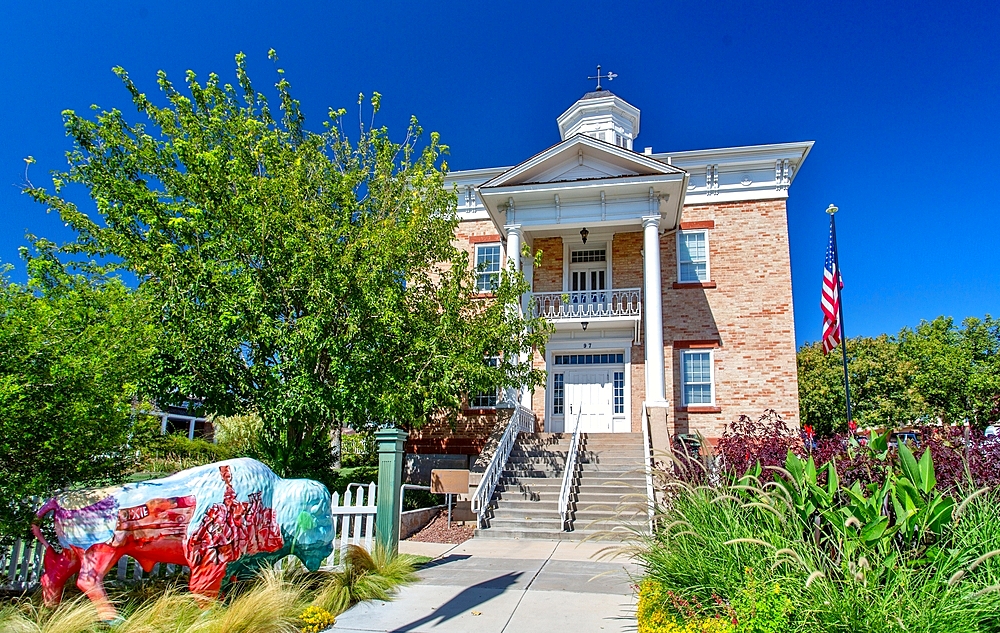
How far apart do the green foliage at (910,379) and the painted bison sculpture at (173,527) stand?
1095 inches

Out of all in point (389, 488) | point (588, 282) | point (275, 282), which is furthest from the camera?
point (588, 282)

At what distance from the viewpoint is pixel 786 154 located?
1853 cm

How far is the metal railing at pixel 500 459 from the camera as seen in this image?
487 inches

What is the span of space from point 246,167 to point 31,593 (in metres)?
8.48

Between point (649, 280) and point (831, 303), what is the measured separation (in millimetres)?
4747

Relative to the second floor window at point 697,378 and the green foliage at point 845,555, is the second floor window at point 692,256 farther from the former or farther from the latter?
the green foliage at point 845,555

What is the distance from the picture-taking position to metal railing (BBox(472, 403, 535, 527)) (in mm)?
12375

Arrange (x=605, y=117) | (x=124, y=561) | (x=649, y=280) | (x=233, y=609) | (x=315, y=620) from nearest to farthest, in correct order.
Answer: (x=233, y=609) → (x=315, y=620) → (x=124, y=561) → (x=649, y=280) → (x=605, y=117)

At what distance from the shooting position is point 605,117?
2247cm

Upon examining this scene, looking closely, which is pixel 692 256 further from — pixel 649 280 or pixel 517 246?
pixel 517 246

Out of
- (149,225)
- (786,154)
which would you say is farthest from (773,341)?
(149,225)

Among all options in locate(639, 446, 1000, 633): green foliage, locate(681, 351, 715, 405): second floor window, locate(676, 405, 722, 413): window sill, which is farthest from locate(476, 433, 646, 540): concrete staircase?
locate(639, 446, 1000, 633): green foliage

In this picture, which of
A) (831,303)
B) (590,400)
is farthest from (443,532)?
(831,303)

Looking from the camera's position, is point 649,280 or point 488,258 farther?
point 488,258
